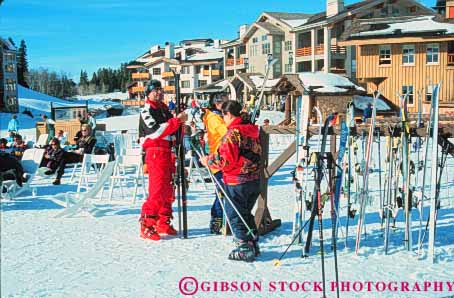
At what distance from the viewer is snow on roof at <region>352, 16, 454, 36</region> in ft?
98.3

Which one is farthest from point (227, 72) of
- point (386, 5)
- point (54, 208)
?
point (54, 208)

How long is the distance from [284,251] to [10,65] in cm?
5638

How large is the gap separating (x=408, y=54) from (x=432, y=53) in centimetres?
136

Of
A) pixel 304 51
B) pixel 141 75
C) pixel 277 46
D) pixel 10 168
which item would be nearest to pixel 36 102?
pixel 141 75

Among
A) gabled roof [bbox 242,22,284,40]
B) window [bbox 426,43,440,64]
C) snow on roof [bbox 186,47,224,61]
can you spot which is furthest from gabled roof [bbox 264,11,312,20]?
window [bbox 426,43,440,64]

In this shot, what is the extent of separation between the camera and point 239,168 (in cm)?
504

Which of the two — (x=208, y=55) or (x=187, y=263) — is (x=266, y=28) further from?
(x=187, y=263)

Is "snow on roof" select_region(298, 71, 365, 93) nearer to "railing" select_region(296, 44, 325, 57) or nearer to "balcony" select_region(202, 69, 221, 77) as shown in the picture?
"railing" select_region(296, 44, 325, 57)

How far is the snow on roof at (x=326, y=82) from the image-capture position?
26.3 metres

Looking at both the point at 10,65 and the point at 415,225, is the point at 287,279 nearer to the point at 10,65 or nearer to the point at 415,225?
the point at 415,225

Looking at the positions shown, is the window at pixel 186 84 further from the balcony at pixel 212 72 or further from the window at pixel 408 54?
the window at pixel 408 54

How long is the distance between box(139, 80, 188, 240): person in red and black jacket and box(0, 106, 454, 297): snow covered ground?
0.30 metres

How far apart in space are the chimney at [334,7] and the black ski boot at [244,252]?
38.1 meters

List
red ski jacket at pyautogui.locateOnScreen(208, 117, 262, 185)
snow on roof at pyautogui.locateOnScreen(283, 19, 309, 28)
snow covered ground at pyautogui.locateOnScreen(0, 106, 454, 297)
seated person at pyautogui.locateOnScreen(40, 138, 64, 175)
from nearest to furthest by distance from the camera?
1. snow covered ground at pyautogui.locateOnScreen(0, 106, 454, 297)
2. red ski jacket at pyautogui.locateOnScreen(208, 117, 262, 185)
3. seated person at pyautogui.locateOnScreen(40, 138, 64, 175)
4. snow on roof at pyautogui.locateOnScreen(283, 19, 309, 28)
